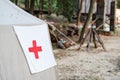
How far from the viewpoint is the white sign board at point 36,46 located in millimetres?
6781

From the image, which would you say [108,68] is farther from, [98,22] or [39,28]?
[98,22]

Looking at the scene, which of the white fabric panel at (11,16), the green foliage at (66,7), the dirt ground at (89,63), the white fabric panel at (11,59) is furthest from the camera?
the green foliage at (66,7)

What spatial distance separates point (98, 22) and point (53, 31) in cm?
469

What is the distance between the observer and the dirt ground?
30.5 feet

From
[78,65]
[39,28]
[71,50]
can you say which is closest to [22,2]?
[71,50]

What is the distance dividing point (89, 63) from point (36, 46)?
4.28 m

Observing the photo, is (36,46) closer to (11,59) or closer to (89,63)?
(11,59)

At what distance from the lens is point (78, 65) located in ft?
35.2

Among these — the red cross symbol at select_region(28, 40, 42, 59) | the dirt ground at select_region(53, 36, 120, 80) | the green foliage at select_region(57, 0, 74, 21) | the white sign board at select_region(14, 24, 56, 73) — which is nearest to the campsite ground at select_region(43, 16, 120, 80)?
the dirt ground at select_region(53, 36, 120, 80)

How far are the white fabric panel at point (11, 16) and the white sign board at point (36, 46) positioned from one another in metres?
0.18

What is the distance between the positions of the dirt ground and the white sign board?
1771 millimetres

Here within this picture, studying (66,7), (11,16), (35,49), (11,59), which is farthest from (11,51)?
(66,7)

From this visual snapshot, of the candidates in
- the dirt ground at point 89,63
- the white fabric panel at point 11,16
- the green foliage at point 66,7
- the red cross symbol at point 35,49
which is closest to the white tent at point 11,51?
the white fabric panel at point 11,16

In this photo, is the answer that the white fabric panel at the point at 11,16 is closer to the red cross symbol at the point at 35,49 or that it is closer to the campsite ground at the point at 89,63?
the red cross symbol at the point at 35,49
